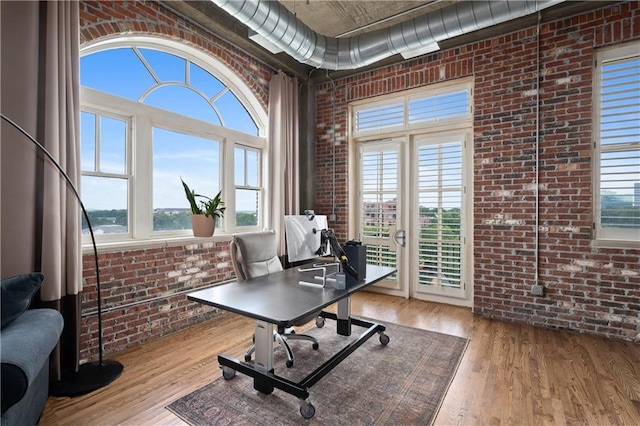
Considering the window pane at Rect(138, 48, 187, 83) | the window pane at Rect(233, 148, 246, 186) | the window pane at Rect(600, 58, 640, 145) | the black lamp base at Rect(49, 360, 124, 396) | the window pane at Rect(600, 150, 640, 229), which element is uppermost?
the window pane at Rect(138, 48, 187, 83)

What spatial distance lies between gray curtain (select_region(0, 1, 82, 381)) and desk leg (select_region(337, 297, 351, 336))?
6.88 feet

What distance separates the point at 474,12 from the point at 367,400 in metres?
3.08

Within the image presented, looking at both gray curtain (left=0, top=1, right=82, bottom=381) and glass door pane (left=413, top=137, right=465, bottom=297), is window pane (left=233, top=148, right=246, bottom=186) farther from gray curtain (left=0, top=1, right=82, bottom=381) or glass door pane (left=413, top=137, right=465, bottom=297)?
glass door pane (left=413, top=137, right=465, bottom=297)

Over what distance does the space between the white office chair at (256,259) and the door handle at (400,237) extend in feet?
6.97

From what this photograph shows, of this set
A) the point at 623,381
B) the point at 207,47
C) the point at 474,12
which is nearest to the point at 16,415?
the point at 207,47

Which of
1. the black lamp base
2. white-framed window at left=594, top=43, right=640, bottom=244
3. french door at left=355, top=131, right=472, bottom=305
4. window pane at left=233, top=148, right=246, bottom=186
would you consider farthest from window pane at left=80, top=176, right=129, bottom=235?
white-framed window at left=594, top=43, right=640, bottom=244

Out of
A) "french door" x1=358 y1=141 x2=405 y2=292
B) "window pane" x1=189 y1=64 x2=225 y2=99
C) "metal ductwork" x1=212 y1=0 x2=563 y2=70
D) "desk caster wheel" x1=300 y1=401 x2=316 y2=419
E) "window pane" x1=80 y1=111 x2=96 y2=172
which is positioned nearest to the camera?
"desk caster wheel" x1=300 y1=401 x2=316 y2=419

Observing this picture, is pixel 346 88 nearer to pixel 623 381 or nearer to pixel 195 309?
pixel 195 309

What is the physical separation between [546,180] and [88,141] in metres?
4.44

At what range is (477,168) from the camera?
147 inches

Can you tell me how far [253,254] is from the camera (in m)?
2.64

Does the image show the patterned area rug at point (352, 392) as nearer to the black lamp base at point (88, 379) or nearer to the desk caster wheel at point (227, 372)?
the desk caster wheel at point (227, 372)

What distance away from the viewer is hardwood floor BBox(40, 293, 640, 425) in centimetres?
192

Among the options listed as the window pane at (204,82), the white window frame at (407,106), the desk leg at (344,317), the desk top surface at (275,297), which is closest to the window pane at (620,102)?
the white window frame at (407,106)
